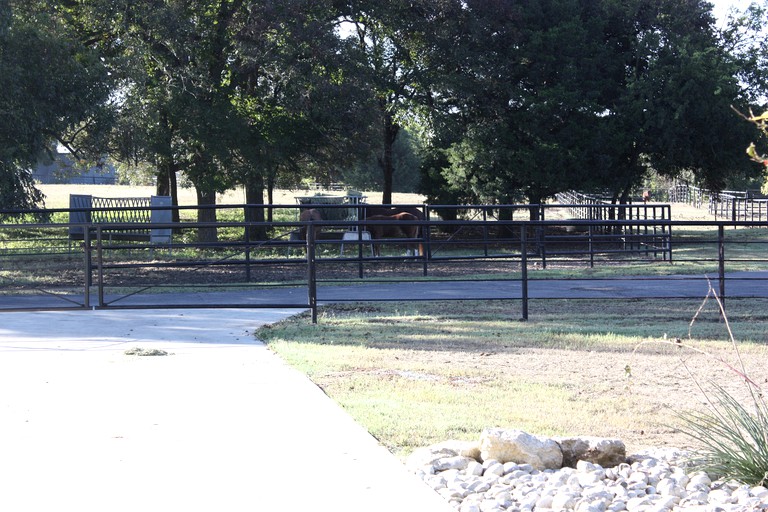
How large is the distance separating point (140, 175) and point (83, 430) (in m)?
38.8

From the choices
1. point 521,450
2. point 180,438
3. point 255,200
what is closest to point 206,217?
point 255,200

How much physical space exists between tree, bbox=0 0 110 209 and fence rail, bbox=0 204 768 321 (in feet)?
5.95

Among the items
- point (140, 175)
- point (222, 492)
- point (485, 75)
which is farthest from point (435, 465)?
point (140, 175)

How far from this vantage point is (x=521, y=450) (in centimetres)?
559

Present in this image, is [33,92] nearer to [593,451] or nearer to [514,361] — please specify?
[514,361]

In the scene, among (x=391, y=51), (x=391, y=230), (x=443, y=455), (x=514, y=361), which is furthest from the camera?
(x=391, y=51)

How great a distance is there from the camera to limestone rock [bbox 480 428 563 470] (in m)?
5.61

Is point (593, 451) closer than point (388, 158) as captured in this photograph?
Yes

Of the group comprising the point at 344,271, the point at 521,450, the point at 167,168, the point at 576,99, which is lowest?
the point at 521,450

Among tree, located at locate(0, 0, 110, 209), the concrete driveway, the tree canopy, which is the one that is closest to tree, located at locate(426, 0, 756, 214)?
the tree canopy

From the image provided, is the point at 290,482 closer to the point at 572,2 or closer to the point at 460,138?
the point at 460,138

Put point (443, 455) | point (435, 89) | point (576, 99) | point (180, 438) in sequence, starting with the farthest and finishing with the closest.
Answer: point (435, 89), point (576, 99), point (180, 438), point (443, 455)

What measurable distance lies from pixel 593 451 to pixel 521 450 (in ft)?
1.46

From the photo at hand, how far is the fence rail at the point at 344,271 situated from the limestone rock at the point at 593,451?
20.9 ft
